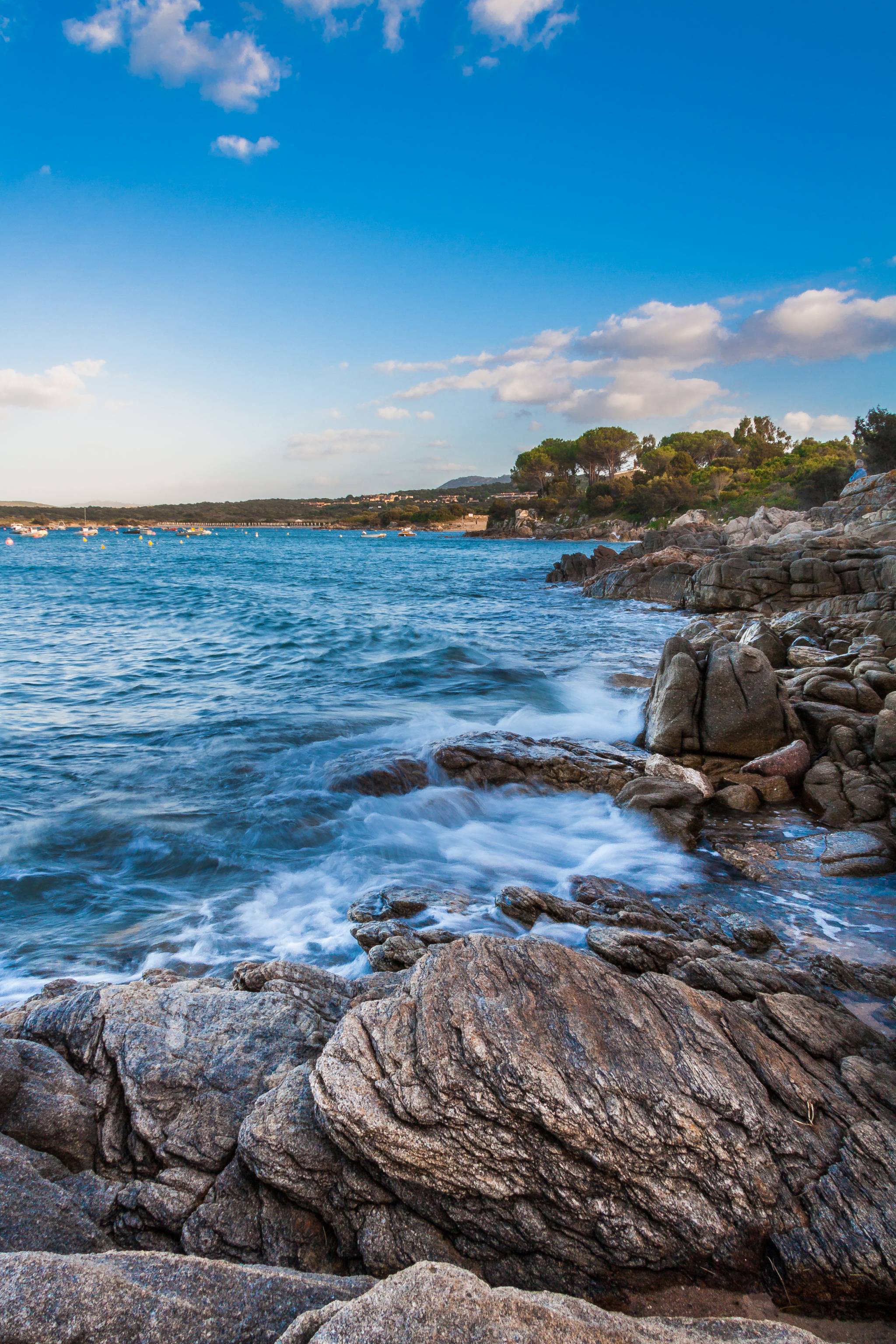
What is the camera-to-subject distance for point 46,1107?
11.6 ft

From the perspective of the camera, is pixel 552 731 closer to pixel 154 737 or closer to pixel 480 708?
pixel 480 708

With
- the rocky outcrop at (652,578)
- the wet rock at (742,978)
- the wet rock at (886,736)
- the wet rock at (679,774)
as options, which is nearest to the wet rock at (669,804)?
the wet rock at (679,774)

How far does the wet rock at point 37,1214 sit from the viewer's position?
2.74 m

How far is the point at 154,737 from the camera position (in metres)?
13.5

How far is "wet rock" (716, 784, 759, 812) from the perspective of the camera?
354 inches

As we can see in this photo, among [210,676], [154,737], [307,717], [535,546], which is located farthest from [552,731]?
[535,546]

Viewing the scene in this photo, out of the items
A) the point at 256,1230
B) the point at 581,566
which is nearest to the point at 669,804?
the point at 256,1230

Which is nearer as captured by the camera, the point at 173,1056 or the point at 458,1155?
the point at 458,1155

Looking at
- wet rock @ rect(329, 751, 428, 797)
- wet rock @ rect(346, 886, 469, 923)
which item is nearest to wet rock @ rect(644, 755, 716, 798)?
wet rock @ rect(329, 751, 428, 797)

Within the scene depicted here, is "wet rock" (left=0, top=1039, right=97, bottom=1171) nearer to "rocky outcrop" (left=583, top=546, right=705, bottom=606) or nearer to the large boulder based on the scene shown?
the large boulder

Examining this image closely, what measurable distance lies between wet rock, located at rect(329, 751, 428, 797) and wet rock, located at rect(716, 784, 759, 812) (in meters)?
4.51

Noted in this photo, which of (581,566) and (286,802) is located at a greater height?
(581,566)

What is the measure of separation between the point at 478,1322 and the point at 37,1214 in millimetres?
2057

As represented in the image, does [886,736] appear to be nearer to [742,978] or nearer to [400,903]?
[742,978]
